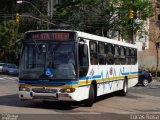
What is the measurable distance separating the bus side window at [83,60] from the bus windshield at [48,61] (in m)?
0.41

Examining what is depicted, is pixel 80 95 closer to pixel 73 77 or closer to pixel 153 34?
pixel 73 77

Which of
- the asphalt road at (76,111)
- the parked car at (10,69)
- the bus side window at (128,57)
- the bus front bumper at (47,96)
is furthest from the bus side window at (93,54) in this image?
the parked car at (10,69)

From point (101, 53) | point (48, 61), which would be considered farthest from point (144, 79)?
point (48, 61)

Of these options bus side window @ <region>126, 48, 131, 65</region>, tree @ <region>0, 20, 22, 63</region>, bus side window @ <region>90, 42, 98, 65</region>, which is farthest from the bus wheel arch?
tree @ <region>0, 20, 22, 63</region>

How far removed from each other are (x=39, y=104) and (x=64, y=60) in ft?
9.41

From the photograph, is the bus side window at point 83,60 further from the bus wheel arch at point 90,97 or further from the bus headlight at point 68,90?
the bus wheel arch at point 90,97

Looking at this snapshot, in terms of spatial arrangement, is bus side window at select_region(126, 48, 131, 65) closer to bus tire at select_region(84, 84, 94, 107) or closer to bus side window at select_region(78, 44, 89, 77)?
bus tire at select_region(84, 84, 94, 107)

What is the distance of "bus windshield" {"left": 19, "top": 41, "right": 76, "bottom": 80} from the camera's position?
1645 centimetres

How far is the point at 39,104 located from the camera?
1855 centimetres

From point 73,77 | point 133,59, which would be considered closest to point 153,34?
point 133,59

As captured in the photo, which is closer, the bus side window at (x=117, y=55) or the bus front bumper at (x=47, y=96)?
the bus front bumper at (x=47, y=96)

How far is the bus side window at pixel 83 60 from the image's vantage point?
16938mm

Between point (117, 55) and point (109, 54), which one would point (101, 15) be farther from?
point (109, 54)

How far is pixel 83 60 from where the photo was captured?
56.7 feet
